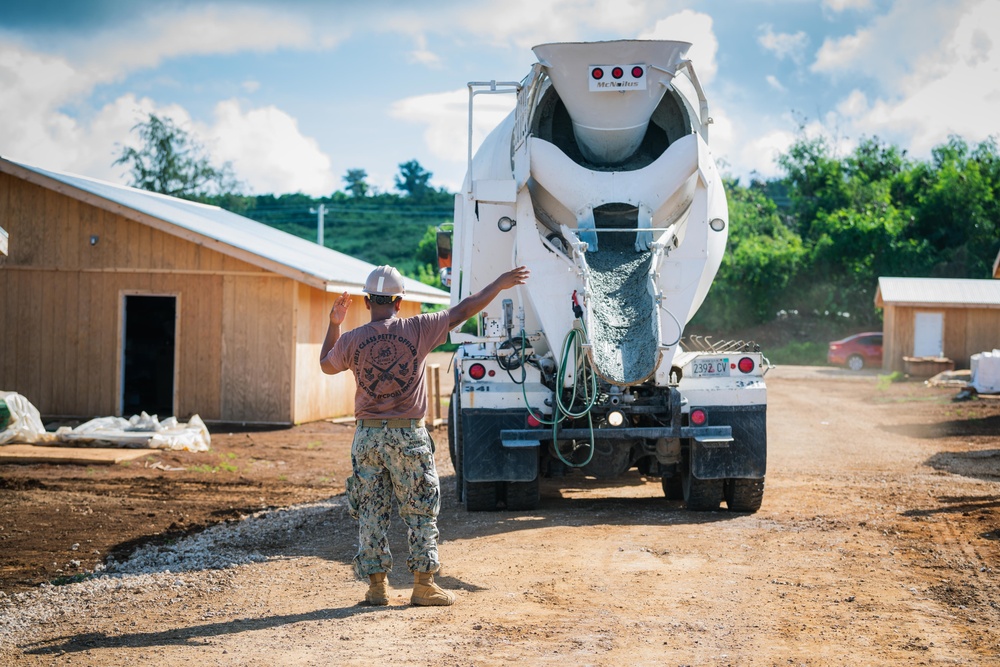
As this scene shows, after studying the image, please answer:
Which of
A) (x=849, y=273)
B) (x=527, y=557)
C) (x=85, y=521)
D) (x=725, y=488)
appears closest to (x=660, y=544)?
(x=527, y=557)

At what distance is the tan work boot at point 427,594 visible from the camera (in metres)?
6.18

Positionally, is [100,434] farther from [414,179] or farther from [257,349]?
[414,179]

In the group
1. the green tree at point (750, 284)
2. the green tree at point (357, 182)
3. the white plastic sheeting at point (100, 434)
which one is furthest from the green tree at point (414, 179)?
the white plastic sheeting at point (100, 434)

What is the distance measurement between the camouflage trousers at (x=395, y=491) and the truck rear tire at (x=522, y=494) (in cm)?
344

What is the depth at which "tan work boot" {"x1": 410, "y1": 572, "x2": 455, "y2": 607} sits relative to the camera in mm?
6180

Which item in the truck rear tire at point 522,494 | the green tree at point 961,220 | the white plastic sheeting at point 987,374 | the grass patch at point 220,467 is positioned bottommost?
the grass patch at point 220,467

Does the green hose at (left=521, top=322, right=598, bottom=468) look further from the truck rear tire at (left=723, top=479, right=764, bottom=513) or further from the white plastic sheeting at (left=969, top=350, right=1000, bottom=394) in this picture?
the white plastic sheeting at (left=969, top=350, right=1000, bottom=394)

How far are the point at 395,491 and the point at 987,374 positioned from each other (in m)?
21.0

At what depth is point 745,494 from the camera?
31.1ft

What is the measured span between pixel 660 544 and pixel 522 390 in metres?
1.98

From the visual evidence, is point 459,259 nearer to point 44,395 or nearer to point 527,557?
point 527,557

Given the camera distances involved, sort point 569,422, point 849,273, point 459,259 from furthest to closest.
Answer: point 849,273, point 459,259, point 569,422

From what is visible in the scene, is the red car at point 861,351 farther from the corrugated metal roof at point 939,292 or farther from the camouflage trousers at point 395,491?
the camouflage trousers at point 395,491

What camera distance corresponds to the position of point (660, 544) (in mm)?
8023
